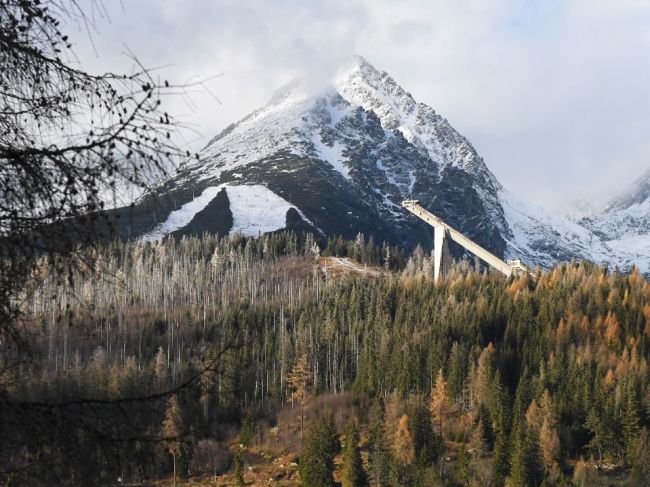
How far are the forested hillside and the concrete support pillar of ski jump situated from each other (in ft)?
7.31

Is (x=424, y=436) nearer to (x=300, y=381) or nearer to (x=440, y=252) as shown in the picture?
(x=300, y=381)

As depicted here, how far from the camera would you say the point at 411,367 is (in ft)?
300

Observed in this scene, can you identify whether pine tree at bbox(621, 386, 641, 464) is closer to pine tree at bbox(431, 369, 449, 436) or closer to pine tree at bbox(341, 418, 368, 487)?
pine tree at bbox(431, 369, 449, 436)

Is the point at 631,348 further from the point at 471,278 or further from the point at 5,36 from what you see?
the point at 5,36

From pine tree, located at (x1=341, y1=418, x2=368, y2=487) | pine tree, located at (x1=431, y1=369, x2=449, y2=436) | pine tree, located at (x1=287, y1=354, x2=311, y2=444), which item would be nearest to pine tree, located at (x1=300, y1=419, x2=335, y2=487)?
pine tree, located at (x1=341, y1=418, x2=368, y2=487)

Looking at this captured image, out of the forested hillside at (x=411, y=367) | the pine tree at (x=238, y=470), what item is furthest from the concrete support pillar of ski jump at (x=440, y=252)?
the pine tree at (x=238, y=470)

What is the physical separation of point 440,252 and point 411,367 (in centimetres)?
3181

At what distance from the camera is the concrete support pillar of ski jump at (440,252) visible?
110750 millimetres

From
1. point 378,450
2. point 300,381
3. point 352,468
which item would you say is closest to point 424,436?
point 378,450

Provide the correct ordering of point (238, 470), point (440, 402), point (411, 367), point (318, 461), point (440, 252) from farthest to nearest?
point (440, 252)
point (411, 367)
point (440, 402)
point (238, 470)
point (318, 461)

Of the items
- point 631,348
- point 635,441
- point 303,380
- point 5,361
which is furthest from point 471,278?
point 5,361

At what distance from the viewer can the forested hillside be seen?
69.9 m

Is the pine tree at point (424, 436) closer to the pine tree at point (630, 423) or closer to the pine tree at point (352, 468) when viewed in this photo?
the pine tree at point (352, 468)

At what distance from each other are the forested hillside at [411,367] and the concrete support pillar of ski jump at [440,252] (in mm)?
2229
